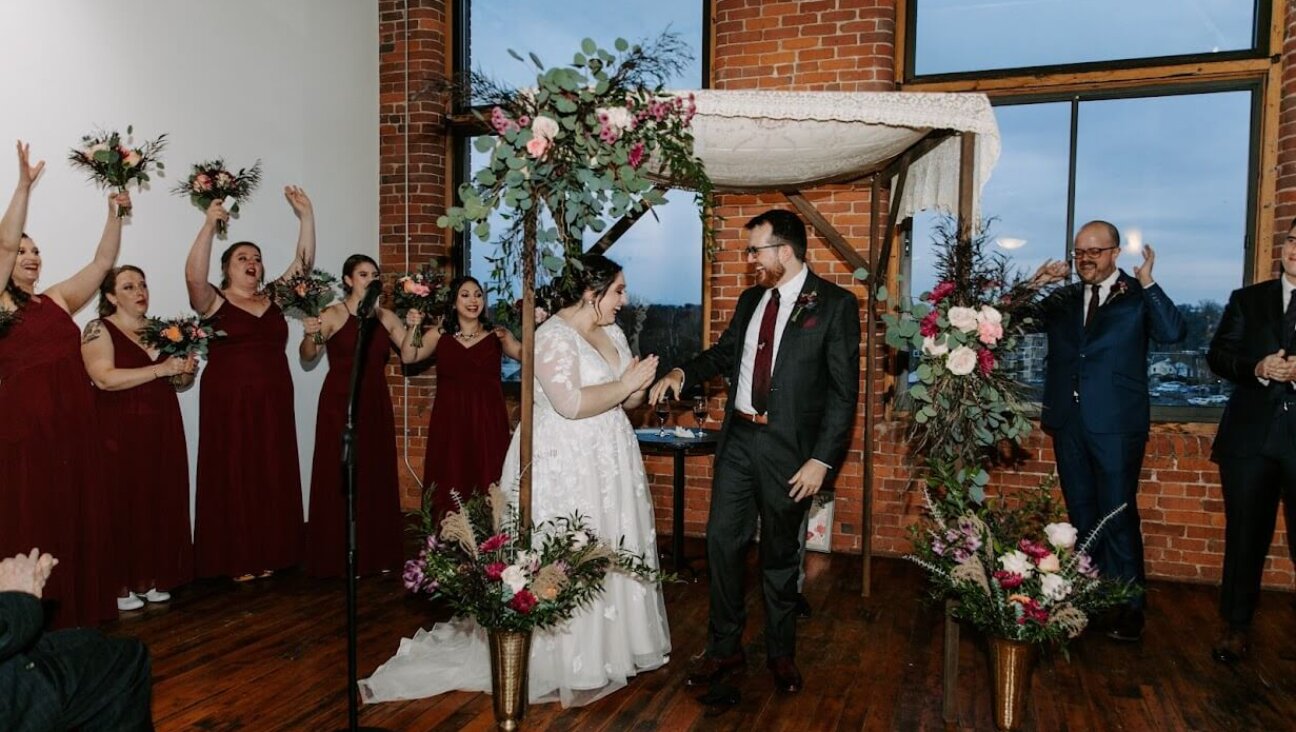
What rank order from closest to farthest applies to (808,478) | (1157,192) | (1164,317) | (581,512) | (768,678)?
1. (808,478)
2. (581,512)
3. (768,678)
4. (1164,317)
5. (1157,192)

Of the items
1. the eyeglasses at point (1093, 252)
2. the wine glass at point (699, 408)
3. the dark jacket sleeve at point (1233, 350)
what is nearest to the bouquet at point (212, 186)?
the wine glass at point (699, 408)

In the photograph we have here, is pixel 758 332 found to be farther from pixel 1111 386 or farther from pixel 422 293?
pixel 422 293

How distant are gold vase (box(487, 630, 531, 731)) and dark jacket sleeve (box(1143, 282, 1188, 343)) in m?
3.08

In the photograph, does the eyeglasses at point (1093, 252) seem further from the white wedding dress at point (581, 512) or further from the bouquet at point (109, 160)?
the bouquet at point (109, 160)

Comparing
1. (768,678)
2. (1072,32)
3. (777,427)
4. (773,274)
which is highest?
(1072,32)

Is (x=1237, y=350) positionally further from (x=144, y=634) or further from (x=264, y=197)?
(x=264, y=197)

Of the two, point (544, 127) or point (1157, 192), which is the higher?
point (1157, 192)

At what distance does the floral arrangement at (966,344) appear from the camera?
3061mm

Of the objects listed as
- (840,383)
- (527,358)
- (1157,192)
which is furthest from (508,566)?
(1157,192)

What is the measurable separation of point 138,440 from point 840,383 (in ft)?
11.2

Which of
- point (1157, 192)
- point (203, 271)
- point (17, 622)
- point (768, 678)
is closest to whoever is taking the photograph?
point (17, 622)

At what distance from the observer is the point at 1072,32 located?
211 inches

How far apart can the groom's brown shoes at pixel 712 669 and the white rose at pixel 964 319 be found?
155 centimetres

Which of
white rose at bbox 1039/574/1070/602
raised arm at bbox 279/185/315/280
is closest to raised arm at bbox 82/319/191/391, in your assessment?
raised arm at bbox 279/185/315/280
